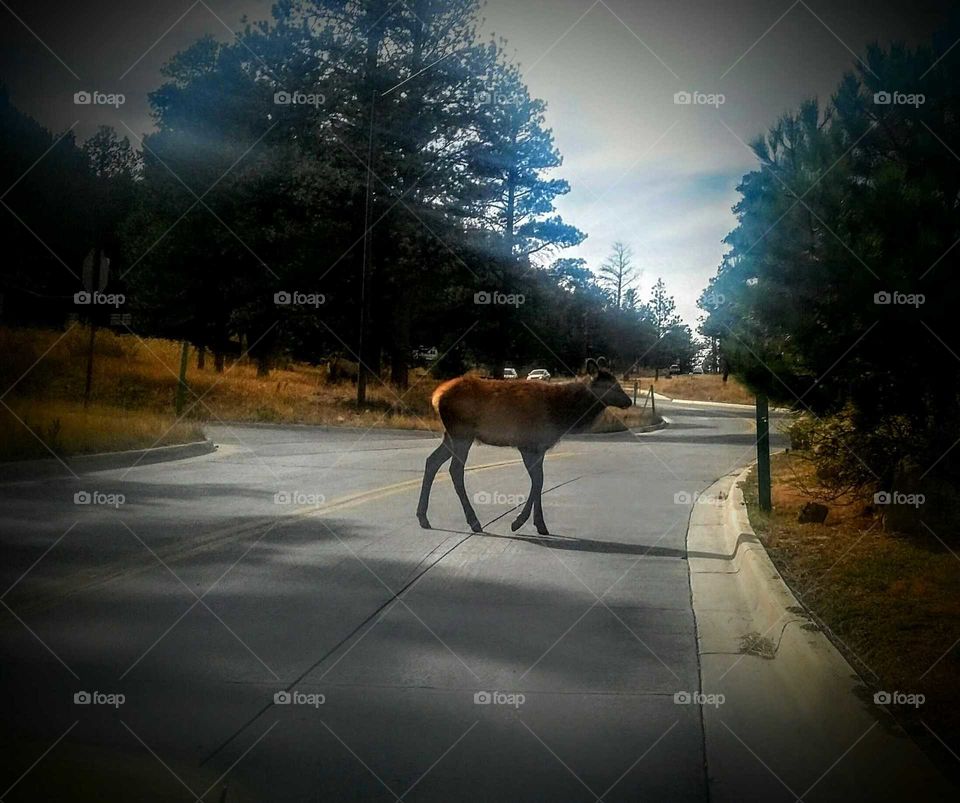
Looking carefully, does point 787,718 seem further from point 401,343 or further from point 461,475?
point 401,343

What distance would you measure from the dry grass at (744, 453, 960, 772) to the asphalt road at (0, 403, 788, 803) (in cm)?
96

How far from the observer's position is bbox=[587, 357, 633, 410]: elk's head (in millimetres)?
11367

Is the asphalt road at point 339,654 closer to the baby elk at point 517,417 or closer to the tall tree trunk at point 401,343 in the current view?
the baby elk at point 517,417

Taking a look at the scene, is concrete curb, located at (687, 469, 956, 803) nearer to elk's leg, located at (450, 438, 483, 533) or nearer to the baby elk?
the baby elk

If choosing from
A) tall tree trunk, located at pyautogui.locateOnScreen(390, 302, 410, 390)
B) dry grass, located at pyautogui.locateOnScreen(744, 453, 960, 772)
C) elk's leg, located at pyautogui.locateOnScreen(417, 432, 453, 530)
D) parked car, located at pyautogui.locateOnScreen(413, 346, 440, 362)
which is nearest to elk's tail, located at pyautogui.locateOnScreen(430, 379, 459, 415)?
elk's leg, located at pyautogui.locateOnScreen(417, 432, 453, 530)

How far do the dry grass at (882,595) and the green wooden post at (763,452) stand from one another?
0.63 ft

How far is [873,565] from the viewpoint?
8578mm

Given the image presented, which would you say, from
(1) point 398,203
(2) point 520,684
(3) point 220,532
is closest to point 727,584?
(2) point 520,684

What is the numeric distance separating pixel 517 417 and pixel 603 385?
1.07 m

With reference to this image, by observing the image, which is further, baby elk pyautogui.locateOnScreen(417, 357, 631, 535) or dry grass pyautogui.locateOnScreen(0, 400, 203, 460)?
dry grass pyautogui.locateOnScreen(0, 400, 203, 460)

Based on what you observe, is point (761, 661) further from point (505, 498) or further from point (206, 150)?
point (206, 150)

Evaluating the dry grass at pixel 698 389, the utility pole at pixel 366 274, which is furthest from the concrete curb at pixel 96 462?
the dry grass at pixel 698 389

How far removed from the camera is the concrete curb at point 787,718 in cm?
442

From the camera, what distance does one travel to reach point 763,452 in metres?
11.6
